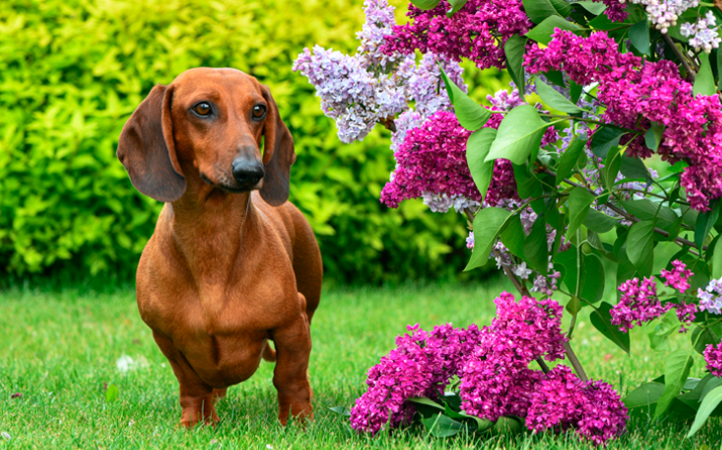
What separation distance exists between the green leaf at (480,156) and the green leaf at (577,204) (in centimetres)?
24

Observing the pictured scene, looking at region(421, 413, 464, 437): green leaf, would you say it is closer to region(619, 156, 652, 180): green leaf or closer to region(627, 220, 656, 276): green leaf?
region(627, 220, 656, 276): green leaf

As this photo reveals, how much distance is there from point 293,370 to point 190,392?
42 centimetres

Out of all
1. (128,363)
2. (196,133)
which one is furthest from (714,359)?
(128,363)

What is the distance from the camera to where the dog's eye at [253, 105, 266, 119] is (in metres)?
2.70

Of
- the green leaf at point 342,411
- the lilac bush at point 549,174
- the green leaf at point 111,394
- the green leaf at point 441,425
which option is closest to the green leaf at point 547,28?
the lilac bush at point 549,174

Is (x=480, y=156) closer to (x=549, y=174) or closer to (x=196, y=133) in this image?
(x=549, y=174)

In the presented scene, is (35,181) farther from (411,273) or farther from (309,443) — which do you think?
(309,443)

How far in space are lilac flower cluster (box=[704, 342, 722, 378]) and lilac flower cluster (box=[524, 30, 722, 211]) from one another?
462 mm

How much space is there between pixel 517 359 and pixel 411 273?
468 cm

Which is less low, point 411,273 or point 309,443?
point 309,443

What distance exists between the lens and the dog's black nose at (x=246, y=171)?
2.39 metres

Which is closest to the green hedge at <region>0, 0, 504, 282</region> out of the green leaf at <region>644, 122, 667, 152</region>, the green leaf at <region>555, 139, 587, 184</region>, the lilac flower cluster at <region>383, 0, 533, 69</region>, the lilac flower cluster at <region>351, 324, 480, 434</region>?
the lilac flower cluster at <region>351, 324, 480, 434</region>

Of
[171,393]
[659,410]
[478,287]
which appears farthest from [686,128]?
[478,287]

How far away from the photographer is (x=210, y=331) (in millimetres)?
2656
